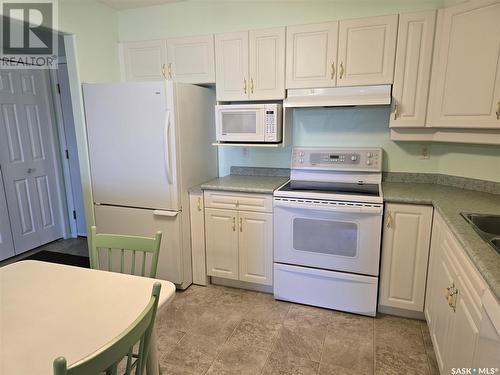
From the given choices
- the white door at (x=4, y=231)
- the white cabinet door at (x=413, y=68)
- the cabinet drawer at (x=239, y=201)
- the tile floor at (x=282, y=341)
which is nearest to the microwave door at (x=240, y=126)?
the cabinet drawer at (x=239, y=201)

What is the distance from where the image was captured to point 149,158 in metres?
2.60

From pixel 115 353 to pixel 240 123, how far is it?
2.09 metres

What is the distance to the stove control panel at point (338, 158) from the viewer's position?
265 centimetres

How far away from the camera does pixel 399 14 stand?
223 centimetres

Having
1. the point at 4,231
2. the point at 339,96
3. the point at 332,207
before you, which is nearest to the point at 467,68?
the point at 339,96

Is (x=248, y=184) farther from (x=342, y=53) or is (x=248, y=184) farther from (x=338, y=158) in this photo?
(x=342, y=53)

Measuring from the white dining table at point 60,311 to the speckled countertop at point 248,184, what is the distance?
1333 millimetres

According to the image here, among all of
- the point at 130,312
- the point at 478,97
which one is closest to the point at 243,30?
the point at 478,97

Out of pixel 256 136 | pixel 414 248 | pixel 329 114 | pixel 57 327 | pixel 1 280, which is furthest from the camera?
pixel 329 114

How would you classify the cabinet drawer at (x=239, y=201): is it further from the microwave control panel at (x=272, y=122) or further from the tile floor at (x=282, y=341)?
the tile floor at (x=282, y=341)

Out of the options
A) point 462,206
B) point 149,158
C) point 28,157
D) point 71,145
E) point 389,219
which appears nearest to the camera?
point 462,206

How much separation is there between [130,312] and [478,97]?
90.9 inches

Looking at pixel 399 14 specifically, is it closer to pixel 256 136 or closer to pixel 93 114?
pixel 256 136

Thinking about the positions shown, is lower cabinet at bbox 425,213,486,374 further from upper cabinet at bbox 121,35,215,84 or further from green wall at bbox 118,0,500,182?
upper cabinet at bbox 121,35,215,84
